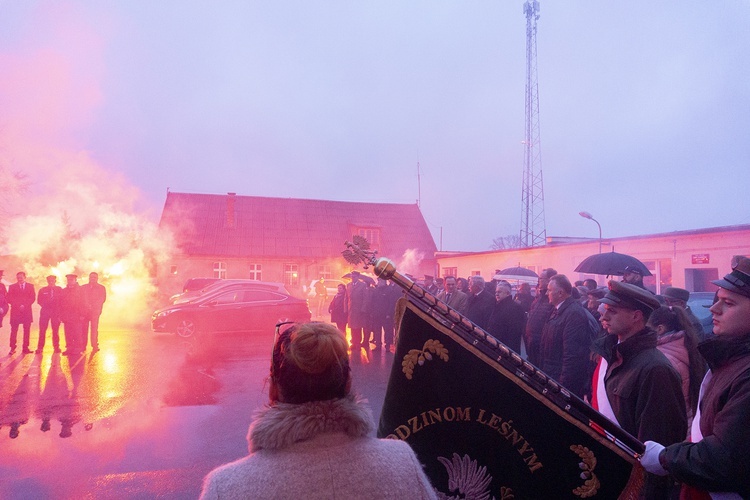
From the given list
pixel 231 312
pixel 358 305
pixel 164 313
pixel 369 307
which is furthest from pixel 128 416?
pixel 231 312

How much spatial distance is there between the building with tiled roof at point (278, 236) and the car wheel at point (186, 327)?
18355mm

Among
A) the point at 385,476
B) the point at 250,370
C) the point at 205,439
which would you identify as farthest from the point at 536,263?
the point at 385,476

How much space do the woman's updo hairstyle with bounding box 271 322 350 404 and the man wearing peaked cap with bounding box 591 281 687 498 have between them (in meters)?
1.88

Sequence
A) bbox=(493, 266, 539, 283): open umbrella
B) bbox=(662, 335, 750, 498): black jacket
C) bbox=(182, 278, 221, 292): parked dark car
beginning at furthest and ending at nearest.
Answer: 1. bbox=(182, 278, 221, 292): parked dark car
2. bbox=(493, 266, 539, 283): open umbrella
3. bbox=(662, 335, 750, 498): black jacket

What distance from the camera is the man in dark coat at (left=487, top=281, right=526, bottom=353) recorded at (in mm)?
8469

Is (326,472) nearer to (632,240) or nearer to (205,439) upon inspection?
(205,439)

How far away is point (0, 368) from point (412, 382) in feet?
36.7

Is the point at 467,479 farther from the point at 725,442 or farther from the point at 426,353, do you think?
the point at 725,442

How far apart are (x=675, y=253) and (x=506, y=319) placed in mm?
12894

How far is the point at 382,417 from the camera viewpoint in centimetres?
231

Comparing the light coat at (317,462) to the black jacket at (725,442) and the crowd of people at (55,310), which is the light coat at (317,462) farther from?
the crowd of people at (55,310)

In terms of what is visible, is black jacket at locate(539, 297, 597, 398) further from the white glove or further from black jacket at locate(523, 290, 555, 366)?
the white glove

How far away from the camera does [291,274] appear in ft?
118

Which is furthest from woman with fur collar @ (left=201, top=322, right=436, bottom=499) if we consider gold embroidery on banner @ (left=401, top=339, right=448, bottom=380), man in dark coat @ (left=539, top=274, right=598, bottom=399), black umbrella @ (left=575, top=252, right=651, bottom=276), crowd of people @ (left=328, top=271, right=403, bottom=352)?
crowd of people @ (left=328, top=271, right=403, bottom=352)
